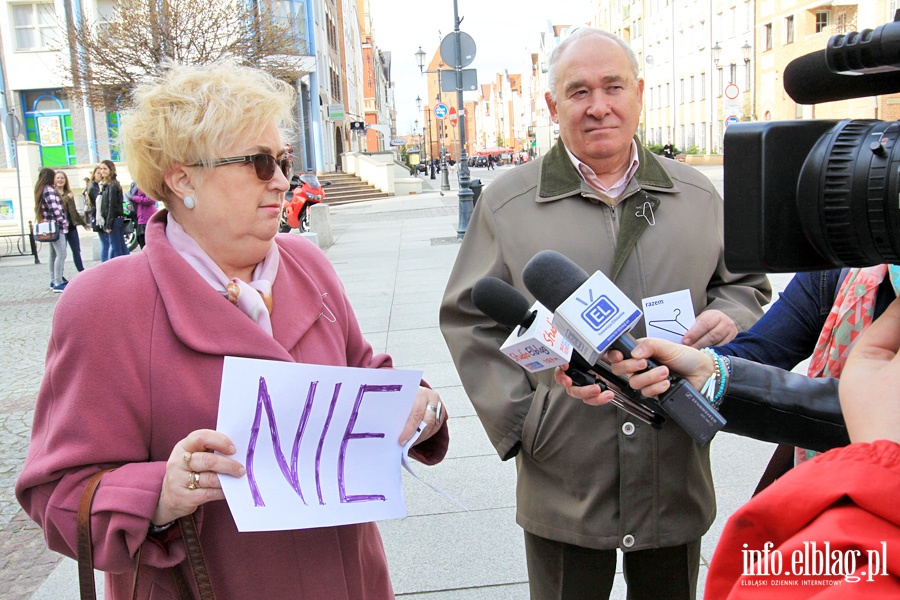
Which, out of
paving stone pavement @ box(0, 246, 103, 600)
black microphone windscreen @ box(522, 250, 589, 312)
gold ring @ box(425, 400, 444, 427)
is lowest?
paving stone pavement @ box(0, 246, 103, 600)

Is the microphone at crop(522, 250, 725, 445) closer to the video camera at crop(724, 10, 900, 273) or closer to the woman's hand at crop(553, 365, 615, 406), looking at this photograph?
the woman's hand at crop(553, 365, 615, 406)

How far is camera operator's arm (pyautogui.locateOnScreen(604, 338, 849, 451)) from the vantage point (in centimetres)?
142

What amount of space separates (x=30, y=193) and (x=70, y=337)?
1081 inches

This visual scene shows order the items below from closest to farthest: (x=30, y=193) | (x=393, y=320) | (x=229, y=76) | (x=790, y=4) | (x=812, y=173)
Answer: (x=812, y=173), (x=229, y=76), (x=393, y=320), (x=30, y=193), (x=790, y=4)

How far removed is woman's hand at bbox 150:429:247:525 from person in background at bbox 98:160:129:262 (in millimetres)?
12144

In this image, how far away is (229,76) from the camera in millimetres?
1936

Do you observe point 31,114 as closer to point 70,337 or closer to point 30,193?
point 30,193

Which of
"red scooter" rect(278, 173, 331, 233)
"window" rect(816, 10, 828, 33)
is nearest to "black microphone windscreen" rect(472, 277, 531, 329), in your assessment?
"red scooter" rect(278, 173, 331, 233)

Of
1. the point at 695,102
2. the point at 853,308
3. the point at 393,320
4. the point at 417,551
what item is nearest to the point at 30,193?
the point at 393,320

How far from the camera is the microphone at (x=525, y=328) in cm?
150

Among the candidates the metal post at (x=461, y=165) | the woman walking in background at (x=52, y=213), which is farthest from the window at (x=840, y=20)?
the woman walking in background at (x=52, y=213)

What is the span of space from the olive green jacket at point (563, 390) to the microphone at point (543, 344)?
0.56 meters

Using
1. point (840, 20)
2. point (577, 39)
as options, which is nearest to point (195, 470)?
point (577, 39)

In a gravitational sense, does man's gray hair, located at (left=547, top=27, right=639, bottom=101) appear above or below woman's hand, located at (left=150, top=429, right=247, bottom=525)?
above
